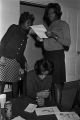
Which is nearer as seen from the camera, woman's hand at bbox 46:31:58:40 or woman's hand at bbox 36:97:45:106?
woman's hand at bbox 36:97:45:106

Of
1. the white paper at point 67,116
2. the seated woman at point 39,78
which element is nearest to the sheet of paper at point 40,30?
the seated woman at point 39,78

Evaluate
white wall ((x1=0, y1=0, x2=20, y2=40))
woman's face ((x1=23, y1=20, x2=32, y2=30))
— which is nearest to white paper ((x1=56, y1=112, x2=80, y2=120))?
woman's face ((x1=23, y1=20, x2=32, y2=30))

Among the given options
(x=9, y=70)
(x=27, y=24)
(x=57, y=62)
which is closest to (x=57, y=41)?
(x=57, y=62)

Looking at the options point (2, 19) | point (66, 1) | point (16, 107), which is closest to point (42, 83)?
point (16, 107)

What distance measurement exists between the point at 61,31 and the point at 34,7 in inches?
→ 38.9

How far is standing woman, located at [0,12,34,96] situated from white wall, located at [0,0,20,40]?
0.61 meters

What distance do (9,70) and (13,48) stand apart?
273 mm

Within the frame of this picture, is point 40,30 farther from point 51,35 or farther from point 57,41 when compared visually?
point 57,41

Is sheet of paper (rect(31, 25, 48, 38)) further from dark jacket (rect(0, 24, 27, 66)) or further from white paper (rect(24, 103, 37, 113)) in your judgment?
white paper (rect(24, 103, 37, 113))

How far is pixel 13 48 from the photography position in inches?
104

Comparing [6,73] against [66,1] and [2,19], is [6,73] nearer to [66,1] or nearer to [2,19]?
[2,19]

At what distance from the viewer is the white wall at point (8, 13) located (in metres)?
3.27

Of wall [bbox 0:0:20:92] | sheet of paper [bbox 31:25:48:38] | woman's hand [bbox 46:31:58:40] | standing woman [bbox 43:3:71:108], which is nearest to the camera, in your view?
sheet of paper [bbox 31:25:48:38]

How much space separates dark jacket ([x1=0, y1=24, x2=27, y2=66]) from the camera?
2.64 metres
